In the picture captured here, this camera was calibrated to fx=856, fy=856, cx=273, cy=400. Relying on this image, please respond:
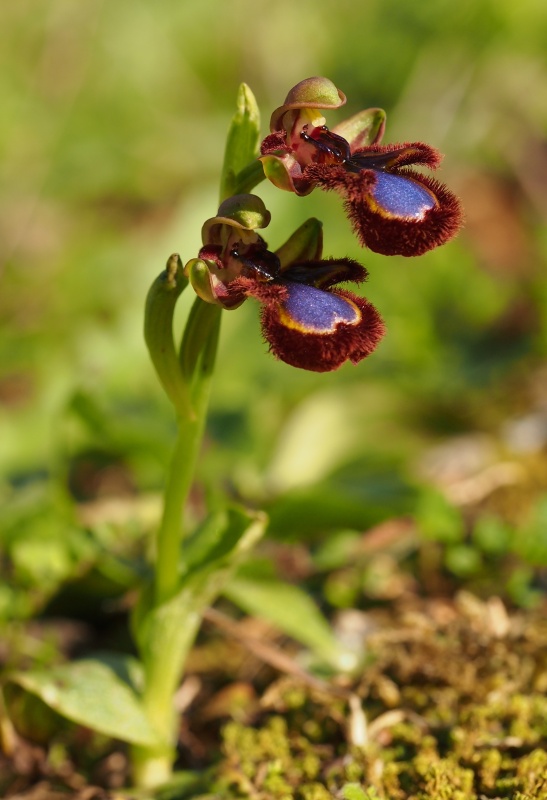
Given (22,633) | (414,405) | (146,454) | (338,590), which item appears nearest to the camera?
(22,633)

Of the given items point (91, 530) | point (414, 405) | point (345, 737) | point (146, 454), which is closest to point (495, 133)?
point (414, 405)

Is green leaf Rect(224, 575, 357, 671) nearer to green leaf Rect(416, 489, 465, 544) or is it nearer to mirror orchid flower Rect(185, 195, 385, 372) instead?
green leaf Rect(416, 489, 465, 544)

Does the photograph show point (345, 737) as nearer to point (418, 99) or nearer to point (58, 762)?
point (58, 762)

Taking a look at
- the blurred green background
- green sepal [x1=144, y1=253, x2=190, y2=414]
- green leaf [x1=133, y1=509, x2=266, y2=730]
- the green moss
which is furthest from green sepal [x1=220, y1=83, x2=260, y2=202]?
the green moss

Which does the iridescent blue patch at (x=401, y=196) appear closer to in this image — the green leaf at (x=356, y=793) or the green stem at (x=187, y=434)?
the green stem at (x=187, y=434)

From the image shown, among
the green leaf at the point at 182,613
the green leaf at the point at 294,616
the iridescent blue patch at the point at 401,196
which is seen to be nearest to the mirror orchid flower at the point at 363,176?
the iridescent blue patch at the point at 401,196

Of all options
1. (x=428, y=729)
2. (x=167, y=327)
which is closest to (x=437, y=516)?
(x=428, y=729)

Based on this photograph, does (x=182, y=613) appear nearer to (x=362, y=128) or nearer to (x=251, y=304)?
(x=362, y=128)
